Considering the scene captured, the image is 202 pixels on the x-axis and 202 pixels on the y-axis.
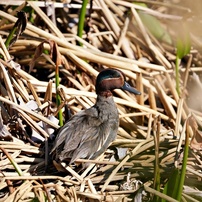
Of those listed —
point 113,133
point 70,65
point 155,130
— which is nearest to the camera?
point 155,130

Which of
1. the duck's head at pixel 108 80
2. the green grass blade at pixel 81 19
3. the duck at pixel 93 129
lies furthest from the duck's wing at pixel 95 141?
the green grass blade at pixel 81 19

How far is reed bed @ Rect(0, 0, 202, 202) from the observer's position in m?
3.41

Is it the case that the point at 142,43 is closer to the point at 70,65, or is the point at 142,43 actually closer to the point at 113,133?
the point at 70,65

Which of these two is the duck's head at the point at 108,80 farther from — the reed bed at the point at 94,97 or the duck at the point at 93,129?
the reed bed at the point at 94,97

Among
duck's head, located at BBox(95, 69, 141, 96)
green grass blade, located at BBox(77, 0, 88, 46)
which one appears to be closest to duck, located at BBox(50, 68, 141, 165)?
duck's head, located at BBox(95, 69, 141, 96)

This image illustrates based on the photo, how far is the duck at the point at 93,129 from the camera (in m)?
3.46

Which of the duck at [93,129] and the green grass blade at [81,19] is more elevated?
the green grass blade at [81,19]

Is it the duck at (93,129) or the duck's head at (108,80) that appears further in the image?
the duck's head at (108,80)

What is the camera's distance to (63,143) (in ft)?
11.4

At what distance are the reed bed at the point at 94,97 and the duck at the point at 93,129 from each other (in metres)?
0.08

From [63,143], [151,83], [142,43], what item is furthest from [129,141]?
[142,43]

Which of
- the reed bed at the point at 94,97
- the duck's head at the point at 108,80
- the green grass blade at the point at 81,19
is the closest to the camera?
the reed bed at the point at 94,97

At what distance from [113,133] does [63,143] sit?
0.32 metres

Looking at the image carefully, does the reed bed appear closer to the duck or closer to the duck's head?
the duck
